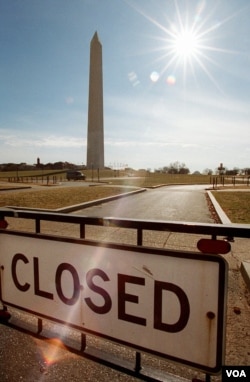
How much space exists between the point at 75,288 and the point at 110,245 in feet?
1.47

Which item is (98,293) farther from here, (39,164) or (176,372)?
A: (39,164)

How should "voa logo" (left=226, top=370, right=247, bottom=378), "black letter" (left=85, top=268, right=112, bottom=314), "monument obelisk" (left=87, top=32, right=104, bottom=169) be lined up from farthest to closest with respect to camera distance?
"monument obelisk" (left=87, top=32, right=104, bottom=169) < "black letter" (left=85, top=268, right=112, bottom=314) < "voa logo" (left=226, top=370, right=247, bottom=378)

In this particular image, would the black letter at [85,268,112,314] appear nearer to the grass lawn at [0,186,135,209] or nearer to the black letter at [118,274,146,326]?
the black letter at [118,274,146,326]

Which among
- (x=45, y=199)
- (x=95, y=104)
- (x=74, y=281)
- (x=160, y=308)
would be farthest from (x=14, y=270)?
(x=95, y=104)

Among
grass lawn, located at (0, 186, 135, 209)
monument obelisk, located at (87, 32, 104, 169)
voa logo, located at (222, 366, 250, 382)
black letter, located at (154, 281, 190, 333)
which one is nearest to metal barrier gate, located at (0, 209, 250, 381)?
black letter, located at (154, 281, 190, 333)

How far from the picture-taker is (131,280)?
1.91 meters

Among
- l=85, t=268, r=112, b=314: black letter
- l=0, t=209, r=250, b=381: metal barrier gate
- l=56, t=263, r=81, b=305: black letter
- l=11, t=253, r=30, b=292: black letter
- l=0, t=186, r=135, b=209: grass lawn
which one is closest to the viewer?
l=0, t=209, r=250, b=381: metal barrier gate

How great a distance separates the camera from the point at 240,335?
2949mm

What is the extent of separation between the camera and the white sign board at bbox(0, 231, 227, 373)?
1.70m

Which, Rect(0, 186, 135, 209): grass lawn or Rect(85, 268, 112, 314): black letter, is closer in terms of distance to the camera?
Rect(85, 268, 112, 314): black letter

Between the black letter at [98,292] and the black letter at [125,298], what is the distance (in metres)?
0.09

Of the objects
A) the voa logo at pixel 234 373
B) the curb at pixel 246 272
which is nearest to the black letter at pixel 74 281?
the voa logo at pixel 234 373

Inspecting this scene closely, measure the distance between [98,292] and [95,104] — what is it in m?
54.3

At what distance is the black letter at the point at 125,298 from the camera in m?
1.90
